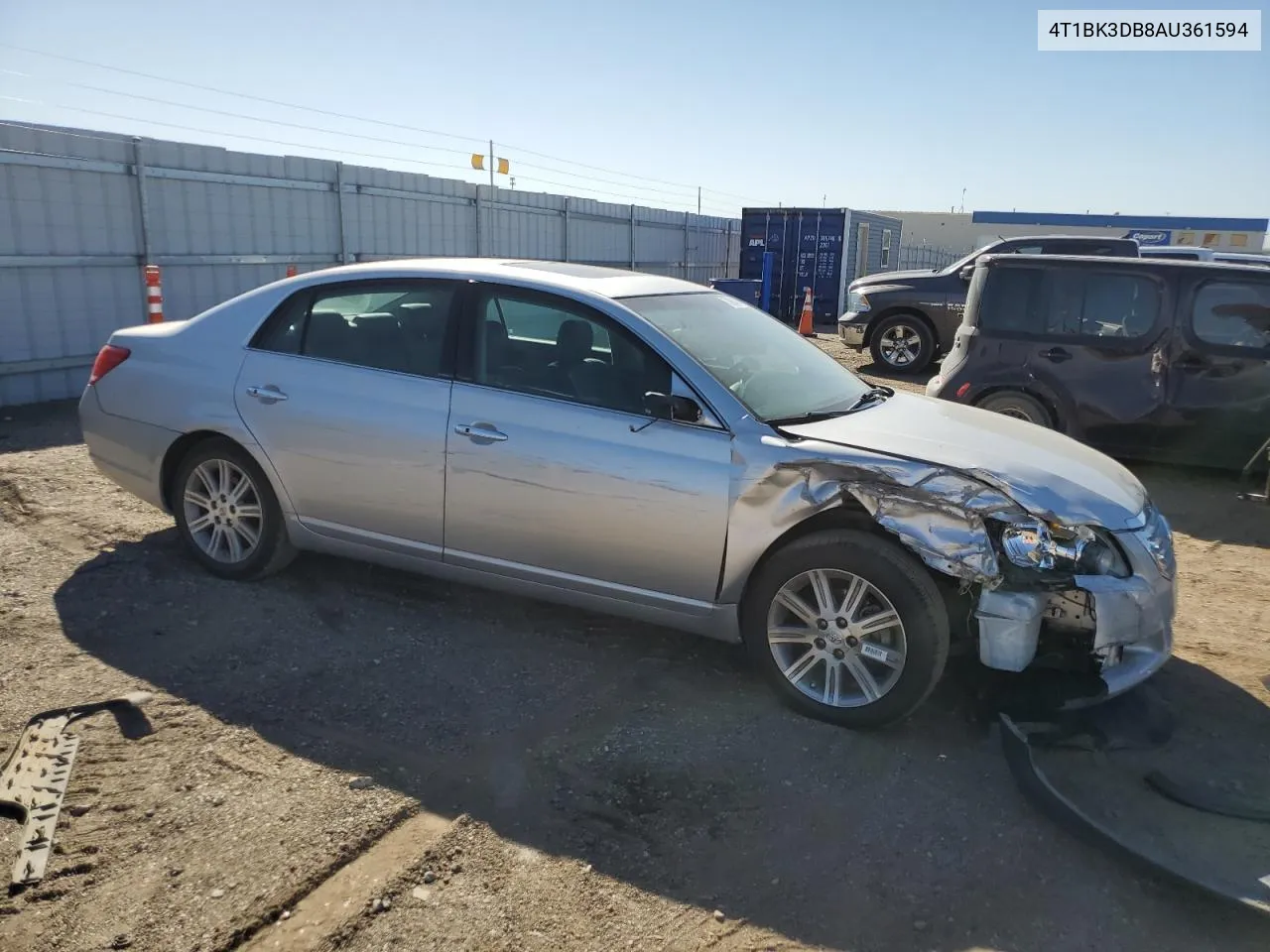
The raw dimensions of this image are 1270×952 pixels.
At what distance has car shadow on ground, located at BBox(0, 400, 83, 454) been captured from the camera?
7512mm

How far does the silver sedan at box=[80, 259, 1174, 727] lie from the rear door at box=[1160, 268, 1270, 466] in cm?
376

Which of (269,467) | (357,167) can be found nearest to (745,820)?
(269,467)

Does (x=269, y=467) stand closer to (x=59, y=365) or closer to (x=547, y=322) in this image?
(x=547, y=322)

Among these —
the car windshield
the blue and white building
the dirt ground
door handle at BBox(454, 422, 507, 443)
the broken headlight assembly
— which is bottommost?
the dirt ground

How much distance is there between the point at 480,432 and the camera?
409 cm

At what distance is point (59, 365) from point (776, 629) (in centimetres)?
832

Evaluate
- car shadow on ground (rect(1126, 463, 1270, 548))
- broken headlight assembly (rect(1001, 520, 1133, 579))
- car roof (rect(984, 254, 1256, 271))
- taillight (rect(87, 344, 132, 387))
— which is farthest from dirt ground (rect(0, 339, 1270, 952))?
car roof (rect(984, 254, 1256, 271))

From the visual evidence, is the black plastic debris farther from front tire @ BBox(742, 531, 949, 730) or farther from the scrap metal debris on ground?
the scrap metal debris on ground

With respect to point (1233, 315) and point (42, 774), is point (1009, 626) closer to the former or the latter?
point (42, 774)

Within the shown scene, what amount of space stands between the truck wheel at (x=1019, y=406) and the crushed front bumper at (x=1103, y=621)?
4.33 meters

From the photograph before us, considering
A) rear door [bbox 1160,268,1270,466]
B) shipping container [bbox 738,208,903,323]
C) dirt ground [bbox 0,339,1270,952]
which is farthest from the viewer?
shipping container [bbox 738,208,903,323]

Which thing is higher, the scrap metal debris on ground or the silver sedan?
the silver sedan

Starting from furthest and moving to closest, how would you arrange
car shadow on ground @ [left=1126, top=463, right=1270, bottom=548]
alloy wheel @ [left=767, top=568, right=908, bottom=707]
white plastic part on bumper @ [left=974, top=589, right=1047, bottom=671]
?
car shadow on ground @ [left=1126, top=463, right=1270, bottom=548]
alloy wheel @ [left=767, top=568, right=908, bottom=707]
white plastic part on bumper @ [left=974, top=589, right=1047, bottom=671]

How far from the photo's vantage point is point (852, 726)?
11.9ft
